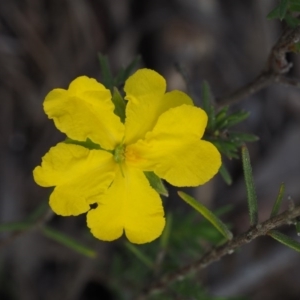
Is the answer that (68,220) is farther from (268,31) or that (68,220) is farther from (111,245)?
(268,31)

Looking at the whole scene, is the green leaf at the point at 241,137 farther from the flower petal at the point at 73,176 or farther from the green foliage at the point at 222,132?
the flower petal at the point at 73,176

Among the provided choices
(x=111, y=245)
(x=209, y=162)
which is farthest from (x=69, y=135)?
(x=111, y=245)

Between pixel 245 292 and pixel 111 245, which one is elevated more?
pixel 111 245

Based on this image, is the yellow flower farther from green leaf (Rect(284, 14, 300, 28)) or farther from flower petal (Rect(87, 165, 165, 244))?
green leaf (Rect(284, 14, 300, 28))

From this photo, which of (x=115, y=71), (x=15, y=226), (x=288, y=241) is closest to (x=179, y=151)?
(x=288, y=241)

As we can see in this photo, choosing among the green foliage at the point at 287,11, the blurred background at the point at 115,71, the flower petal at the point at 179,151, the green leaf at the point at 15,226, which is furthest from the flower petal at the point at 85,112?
the blurred background at the point at 115,71

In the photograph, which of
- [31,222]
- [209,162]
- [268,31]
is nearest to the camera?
[209,162]

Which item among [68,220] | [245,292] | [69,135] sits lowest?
[245,292]
